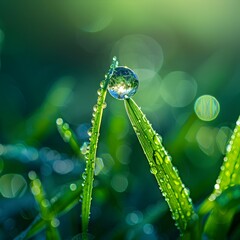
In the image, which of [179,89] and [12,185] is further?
[179,89]

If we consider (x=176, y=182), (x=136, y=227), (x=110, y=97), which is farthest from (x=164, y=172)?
(x=110, y=97)

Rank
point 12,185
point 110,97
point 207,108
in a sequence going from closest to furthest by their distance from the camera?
point 12,185 → point 207,108 → point 110,97

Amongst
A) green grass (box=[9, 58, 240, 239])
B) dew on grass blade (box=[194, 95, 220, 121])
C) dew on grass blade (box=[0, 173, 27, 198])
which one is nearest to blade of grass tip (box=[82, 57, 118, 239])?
green grass (box=[9, 58, 240, 239])

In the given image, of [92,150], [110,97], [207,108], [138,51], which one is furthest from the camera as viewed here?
[138,51]

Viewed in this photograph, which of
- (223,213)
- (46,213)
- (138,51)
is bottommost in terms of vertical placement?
(223,213)

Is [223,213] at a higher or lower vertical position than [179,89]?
lower

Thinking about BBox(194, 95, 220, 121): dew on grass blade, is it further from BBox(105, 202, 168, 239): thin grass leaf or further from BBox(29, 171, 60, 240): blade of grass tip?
BBox(29, 171, 60, 240): blade of grass tip

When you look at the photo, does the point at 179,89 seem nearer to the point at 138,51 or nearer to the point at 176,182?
the point at 138,51
